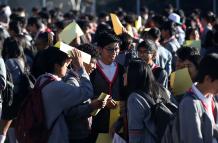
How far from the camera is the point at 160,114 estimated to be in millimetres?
5160

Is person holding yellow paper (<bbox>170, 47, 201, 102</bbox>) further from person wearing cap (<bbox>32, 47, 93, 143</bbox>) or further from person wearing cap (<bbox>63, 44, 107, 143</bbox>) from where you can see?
person wearing cap (<bbox>32, 47, 93, 143</bbox>)

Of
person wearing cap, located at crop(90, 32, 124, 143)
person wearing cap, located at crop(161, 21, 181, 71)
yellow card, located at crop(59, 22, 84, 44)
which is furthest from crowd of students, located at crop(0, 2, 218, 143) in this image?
person wearing cap, located at crop(161, 21, 181, 71)

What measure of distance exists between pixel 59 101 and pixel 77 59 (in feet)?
1.28

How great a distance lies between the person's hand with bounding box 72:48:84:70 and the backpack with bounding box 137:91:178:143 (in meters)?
0.64

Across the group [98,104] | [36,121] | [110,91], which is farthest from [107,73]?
[36,121]

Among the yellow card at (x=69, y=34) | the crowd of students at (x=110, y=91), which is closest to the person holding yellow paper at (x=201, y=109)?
the crowd of students at (x=110, y=91)

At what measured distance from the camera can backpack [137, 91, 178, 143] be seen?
514 centimetres

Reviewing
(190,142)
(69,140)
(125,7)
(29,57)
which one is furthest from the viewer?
(125,7)

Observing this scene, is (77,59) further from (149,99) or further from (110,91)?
(110,91)

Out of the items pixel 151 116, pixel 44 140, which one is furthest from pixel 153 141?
pixel 44 140

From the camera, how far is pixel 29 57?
30.3 ft

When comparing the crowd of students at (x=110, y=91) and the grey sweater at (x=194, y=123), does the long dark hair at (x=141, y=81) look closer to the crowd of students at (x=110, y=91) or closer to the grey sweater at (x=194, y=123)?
the crowd of students at (x=110, y=91)

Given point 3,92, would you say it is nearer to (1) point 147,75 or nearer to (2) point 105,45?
(2) point 105,45

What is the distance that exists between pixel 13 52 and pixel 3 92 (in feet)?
1.85
